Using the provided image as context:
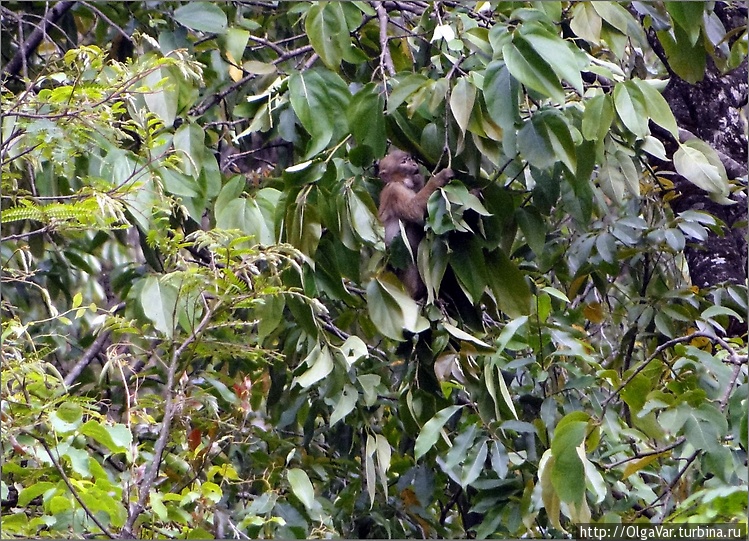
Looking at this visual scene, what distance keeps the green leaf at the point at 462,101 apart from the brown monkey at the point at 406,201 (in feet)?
2.44

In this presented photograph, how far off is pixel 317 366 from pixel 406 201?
1347mm

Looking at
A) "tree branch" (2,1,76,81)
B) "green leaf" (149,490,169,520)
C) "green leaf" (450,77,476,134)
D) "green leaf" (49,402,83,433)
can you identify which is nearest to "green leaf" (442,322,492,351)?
"green leaf" (450,77,476,134)

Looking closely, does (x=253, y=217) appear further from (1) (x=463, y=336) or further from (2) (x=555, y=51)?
(2) (x=555, y=51)

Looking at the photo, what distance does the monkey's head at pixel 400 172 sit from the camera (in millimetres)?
3818

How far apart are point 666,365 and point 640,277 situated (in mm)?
1365

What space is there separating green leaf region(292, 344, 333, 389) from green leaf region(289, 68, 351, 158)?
57cm

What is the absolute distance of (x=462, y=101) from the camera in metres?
2.23

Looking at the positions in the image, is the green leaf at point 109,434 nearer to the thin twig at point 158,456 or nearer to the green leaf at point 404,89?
the thin twig at point 158,456

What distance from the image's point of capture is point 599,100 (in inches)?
90.7

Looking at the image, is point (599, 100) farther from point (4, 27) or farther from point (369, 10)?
point (4, 27)

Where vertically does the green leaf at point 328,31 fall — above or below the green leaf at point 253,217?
above

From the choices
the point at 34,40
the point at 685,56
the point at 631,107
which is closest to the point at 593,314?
the point at 685,56

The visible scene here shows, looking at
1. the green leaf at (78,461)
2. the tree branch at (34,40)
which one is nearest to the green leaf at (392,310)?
the green leaf at (78,461)

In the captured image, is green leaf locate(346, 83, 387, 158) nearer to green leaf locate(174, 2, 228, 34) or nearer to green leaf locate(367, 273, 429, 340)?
green leaf locate(367, 273, 429, 340)
